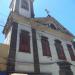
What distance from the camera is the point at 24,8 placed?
15.2m

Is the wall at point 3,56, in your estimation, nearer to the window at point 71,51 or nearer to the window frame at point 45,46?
the window frame at point 45,46

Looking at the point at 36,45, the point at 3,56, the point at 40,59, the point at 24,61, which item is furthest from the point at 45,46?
the point at 3,56

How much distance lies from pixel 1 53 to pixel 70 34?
33.4ft

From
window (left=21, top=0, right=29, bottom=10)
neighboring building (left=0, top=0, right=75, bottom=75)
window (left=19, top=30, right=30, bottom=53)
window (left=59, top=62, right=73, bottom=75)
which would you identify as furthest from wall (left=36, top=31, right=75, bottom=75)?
window (left=21, top=0, right=29, bottom=10)

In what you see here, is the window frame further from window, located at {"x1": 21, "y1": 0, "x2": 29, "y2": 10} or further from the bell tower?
window, located at {"x1": 21, "y1": 0, "x2": 29, "y2": 10}

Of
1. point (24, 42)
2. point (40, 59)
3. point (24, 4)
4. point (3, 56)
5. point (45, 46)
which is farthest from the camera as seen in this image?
point (24, 4)

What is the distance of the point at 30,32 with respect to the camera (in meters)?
12.8

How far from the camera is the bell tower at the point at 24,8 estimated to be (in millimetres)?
14385

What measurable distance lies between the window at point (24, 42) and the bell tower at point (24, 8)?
2.91 meters

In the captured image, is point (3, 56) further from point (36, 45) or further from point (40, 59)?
point (36, 45)

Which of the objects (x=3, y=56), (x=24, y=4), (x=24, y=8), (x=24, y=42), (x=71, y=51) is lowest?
(x=3, y=56)

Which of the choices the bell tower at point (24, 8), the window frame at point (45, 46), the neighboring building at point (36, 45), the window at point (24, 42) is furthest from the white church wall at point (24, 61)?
the bell tower at point (24, 8)

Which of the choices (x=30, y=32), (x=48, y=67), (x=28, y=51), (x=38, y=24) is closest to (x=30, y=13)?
(x=38, y=24)

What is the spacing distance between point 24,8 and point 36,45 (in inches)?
211
